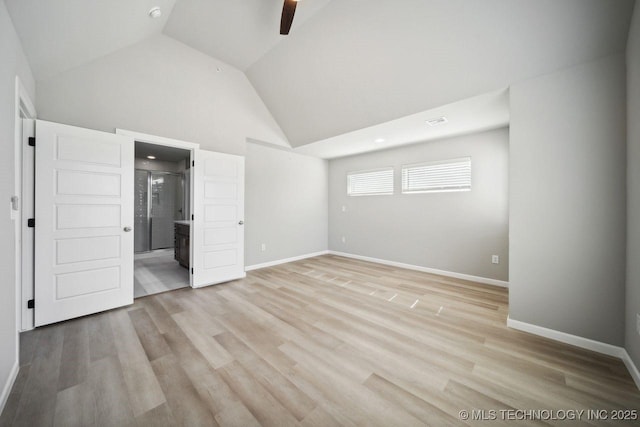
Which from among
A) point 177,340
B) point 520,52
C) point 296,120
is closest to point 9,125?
point 177,340

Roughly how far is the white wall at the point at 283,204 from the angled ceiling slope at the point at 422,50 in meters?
1.49

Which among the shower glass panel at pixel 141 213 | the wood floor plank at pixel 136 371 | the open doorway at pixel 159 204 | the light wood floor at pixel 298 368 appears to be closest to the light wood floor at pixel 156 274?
the open doorway at pixel 159 204

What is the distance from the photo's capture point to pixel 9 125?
5.17ft

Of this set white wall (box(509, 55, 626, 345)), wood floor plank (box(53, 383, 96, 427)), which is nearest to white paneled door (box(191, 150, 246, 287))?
wood floor plank (box(53, 383, 96, 427))

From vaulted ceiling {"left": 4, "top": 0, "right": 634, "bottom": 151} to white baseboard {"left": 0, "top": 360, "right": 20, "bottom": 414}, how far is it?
A: 7.86 feet

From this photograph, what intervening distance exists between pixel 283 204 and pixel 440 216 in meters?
3.09

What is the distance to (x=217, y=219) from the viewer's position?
368 cm

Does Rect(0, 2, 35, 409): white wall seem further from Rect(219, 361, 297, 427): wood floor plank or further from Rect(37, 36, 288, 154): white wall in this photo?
Rect(219, 361, 297, 427): wood floor plank

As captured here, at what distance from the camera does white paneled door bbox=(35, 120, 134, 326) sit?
7.68 feet

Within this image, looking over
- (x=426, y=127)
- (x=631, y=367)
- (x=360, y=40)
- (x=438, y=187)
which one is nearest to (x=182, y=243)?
(x=360, y=40)

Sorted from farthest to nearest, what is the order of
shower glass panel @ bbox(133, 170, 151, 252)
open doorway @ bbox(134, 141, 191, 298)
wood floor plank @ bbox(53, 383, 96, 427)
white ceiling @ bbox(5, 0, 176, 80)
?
shower glass panel @ bbox(133, 170, 151, 252)
open doorway @ bbox(134, 141, 191, 298)
white ceiling @ bbox(5, 0, 176, 80)
wood floor plank @ bbox(53, 383, 96, 427)

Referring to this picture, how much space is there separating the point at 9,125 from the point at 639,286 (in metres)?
4.44

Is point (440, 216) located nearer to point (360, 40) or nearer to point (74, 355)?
point (360, 40)

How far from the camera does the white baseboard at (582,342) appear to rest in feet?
5.70
